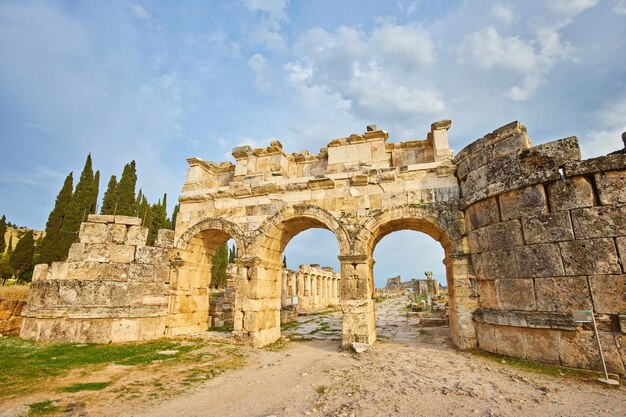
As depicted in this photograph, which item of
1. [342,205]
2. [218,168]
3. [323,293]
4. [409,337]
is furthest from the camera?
[323,293]

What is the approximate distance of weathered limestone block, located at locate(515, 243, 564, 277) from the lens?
5.45 metres

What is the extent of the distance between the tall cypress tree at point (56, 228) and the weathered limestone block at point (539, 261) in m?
25.9

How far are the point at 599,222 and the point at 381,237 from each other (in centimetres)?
474

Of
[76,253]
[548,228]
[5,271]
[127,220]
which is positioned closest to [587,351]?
[548,228]

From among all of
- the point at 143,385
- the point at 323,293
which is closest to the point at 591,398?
the point at 143,385

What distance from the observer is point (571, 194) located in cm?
548

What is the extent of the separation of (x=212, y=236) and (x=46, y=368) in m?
4.88

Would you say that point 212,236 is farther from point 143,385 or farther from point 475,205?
point 475,205

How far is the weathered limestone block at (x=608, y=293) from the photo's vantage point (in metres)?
4.90

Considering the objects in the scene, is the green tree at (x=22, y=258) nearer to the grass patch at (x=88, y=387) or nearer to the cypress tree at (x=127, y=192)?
the cypress tree at (x=127, y=192)

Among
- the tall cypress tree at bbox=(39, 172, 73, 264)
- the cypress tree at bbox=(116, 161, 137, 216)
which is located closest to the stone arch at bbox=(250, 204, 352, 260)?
the tall cypress tree at bbox=(39, 172, 73, 264)

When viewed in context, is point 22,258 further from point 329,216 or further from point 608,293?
point 608,293

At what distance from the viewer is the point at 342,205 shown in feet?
27.0

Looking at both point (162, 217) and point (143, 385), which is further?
point (162, 217)
